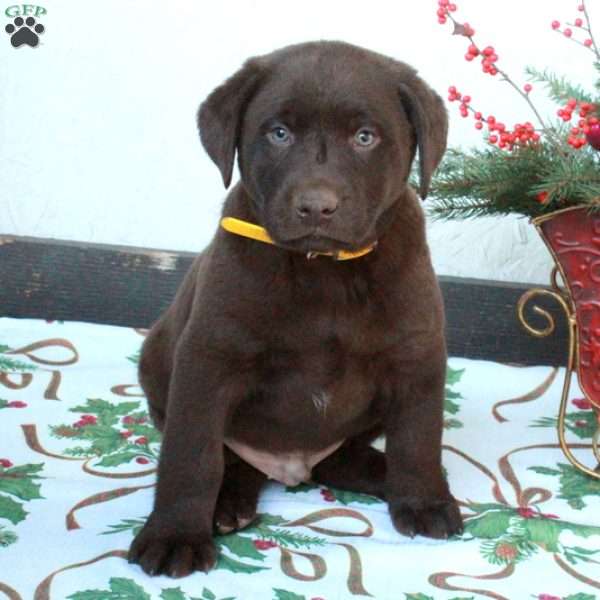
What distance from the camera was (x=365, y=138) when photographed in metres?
1.84

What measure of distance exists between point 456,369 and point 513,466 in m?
0.69

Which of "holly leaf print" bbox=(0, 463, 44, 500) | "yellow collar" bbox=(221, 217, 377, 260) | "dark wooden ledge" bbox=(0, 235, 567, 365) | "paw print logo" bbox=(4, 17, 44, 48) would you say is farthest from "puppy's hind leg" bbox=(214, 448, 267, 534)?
"paw print logo" bbox=(4, 17, 44, 48)

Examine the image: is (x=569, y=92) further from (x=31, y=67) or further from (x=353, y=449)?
(x=31, y=67)

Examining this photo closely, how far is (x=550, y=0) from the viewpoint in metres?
3.19

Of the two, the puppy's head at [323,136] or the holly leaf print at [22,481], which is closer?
the puppy's head at [323,136]

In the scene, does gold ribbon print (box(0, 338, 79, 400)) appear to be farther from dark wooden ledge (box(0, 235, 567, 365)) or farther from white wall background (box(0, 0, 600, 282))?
white wall background (box(0, 0, 600, 282))

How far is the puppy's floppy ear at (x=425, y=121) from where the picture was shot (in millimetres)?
1886

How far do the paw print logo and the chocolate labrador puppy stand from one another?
5.26 ft

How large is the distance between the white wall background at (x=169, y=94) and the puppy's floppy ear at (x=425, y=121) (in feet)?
4.50

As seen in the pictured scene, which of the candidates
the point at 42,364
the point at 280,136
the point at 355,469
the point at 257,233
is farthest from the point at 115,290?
the point at 280,136

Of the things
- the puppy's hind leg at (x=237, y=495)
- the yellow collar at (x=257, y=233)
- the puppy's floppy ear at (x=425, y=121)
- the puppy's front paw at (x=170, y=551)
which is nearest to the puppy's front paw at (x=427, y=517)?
the puppy's hind leg at (x=237, y=495)

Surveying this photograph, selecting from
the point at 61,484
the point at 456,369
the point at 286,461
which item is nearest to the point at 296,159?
the point at 286,461

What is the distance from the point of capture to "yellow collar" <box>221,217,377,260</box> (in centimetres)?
192

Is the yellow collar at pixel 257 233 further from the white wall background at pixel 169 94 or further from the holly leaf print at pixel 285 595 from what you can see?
the white wall background at pixel 169 94
